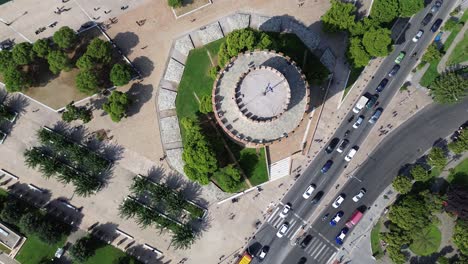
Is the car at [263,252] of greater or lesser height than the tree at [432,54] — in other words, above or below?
below

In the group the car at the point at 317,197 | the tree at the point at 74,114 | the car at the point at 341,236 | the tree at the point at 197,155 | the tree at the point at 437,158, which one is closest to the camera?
the tree at the point at 197,155

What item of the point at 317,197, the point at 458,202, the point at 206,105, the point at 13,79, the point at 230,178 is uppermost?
the point at 458,202

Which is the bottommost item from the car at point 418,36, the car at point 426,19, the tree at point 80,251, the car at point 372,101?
the tree at point 80,251

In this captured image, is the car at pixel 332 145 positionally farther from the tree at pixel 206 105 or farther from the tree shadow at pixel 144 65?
the tree shadow at pixel 144 65

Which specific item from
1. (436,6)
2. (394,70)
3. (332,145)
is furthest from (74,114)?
(436,6)

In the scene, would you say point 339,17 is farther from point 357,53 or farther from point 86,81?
point 86,81

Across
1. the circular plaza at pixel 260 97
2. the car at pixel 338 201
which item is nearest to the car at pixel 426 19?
the circular plaza at pixel 260 97
